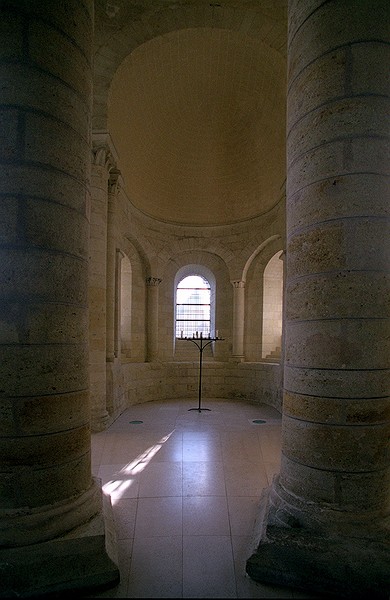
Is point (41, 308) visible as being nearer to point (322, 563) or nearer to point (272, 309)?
point (322, 563)

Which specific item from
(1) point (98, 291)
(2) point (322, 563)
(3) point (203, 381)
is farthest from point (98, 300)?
(2) point (322, 563)

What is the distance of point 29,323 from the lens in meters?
2.62

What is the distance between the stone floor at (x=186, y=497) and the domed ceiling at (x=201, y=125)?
5.63 meters

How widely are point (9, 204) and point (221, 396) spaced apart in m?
8.75

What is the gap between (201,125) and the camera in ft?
32.6

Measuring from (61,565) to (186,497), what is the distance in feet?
5.93

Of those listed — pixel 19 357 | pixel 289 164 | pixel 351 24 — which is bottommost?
pixel 19 357

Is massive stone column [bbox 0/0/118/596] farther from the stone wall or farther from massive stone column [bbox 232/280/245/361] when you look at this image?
massive stone column [bbox 232/280/245/361]

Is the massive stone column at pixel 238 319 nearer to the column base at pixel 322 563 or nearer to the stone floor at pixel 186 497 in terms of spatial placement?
the stone floor at pixel 186 497

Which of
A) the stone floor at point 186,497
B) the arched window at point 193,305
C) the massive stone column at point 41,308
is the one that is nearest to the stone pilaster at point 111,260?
the stone floor at point 186,497

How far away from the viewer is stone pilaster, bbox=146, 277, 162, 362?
10.4 metres

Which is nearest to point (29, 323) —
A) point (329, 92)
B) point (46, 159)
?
point (46, 159)

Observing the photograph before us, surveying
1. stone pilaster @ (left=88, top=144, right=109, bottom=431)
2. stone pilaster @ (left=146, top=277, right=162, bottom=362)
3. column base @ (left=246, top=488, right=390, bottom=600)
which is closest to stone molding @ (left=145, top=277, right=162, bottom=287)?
stone pilaster @ (left=146, top=277, right=162, bottom=362)

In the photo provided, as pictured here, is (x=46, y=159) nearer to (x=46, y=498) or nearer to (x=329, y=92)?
(x=329, y=92)
